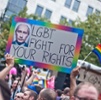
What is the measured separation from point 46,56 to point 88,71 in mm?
735

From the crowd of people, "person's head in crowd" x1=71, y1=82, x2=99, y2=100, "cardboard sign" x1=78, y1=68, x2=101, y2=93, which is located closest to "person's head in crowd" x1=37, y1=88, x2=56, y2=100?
the crowd of people

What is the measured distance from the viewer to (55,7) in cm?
3559

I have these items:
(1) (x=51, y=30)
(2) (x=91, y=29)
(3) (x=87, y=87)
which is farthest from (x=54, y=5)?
(3) (x=87, y=87)

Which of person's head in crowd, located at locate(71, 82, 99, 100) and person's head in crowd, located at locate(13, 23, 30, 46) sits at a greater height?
person's head in crowd, located at locate(13, 23, 30, 46)

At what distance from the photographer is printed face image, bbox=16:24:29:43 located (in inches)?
226

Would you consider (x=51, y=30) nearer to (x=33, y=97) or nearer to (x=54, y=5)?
(x=33, y=97)

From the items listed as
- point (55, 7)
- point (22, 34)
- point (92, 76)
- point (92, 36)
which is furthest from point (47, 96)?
point (55, 7)

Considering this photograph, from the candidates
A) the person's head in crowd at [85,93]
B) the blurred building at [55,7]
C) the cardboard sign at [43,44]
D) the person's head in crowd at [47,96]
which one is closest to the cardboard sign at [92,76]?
the cardboard sign at [43,44]

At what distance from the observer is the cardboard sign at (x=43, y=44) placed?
5.70 m

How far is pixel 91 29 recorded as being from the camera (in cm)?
2438

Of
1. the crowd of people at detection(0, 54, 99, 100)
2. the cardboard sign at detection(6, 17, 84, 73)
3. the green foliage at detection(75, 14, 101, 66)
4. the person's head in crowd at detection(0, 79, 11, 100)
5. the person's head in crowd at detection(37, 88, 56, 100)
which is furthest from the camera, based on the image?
the green foliage at detection(75, 14, 101, 66)

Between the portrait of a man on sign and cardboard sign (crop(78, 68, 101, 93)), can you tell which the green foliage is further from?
the portrait of a man on sign

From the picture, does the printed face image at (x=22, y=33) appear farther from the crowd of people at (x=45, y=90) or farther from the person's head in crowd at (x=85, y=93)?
the person's head in crowd at (x=85, y=93)

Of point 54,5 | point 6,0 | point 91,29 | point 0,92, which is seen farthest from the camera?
point 54,5
